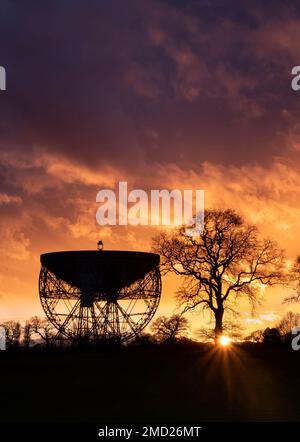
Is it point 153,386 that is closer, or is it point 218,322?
Answer: point 153,386

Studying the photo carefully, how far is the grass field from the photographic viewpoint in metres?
24.5

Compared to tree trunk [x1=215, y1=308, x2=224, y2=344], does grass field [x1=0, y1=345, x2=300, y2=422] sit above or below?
below

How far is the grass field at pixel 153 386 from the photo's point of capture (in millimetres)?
24516

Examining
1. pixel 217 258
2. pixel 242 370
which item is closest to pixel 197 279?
pixel 217 258

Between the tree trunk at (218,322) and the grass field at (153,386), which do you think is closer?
the grass field at (153,386)

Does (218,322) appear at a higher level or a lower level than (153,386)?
higher

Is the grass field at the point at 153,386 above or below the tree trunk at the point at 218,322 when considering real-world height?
below

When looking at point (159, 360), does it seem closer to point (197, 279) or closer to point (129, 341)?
point (197, 279)

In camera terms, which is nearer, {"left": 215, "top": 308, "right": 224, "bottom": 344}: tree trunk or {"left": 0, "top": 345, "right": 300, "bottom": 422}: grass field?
{"left": 0, "top": 345, "right": 300, "bottom": 422}: grass field

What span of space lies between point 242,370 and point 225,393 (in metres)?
6.61

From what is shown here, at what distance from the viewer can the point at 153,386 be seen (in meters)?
29.9

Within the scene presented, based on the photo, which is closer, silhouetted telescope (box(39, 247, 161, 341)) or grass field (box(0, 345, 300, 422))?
grass field (box(0, 345, 300, 422))

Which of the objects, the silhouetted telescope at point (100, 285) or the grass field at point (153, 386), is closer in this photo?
the grass field at point (153, 386)
